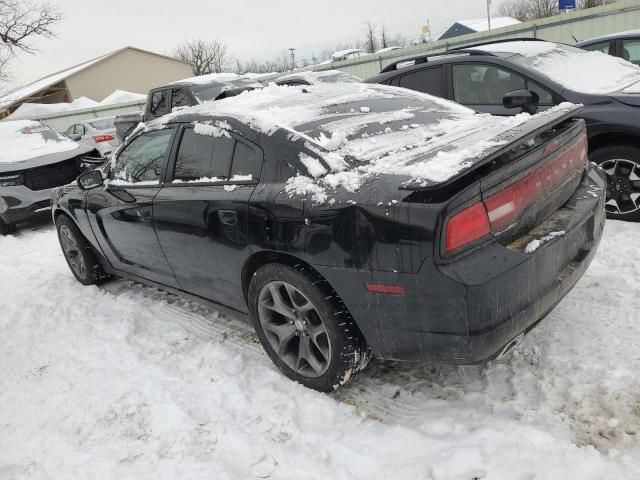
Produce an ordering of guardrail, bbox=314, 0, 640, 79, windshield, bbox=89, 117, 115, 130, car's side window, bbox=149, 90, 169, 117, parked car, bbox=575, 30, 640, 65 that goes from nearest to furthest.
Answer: parked car, bbox=575, 30, 640, 65, car's side window, bbox=149, 90, 169, 117, guardrail, bbox=314, 0, 640, 79, windshield, bbox=89, 117, 115, 130

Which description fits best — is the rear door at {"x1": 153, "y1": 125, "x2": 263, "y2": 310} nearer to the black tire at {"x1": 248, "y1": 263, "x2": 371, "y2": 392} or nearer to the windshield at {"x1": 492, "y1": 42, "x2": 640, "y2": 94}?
the black tire at {"x1": 248, "y1": 263, "x2": 371, "y2": 392}

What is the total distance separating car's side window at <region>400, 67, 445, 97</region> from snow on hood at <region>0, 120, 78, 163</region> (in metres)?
5.81

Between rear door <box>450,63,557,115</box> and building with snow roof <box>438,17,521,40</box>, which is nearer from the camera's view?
rear door <box>450,63,557,115</box>

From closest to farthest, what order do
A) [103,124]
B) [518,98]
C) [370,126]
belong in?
[370,126] → [518,98] → [103,124]

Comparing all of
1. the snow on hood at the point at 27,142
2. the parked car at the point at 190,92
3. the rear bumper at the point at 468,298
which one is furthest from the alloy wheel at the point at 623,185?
the snow on hood at the point at 27,142

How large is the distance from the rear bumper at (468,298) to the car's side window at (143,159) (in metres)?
1.74

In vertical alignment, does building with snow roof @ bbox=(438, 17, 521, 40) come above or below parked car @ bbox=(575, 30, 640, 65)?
A: above

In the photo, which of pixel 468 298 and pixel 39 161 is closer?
pixel 468 298

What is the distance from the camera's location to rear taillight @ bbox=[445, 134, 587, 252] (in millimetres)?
2027

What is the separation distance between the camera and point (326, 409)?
8.54ft

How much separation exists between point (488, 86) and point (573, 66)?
33.1 inches

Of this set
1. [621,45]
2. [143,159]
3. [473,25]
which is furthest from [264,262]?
[473,25]

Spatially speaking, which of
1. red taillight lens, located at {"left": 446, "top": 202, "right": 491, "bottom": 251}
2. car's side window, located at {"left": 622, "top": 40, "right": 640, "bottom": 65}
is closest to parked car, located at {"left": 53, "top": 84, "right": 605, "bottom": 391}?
red taillight lens, located at {"left": 446, "top": 202, "right": 491, "bottom": 251}

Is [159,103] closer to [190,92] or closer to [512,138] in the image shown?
[190,92]
